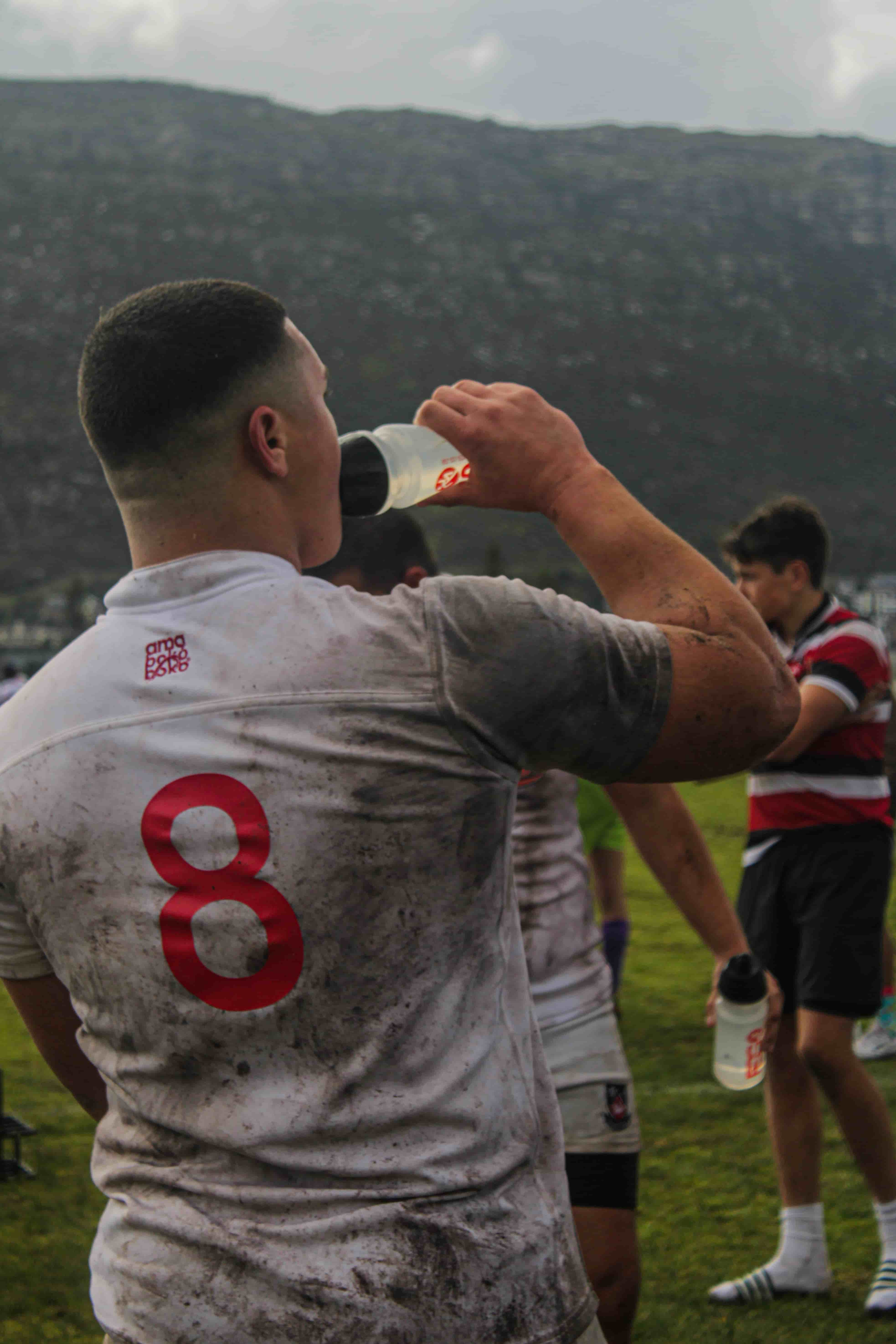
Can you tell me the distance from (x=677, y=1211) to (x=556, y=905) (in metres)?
2.57

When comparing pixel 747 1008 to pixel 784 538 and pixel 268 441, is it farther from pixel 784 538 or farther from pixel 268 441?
pixel 268 441

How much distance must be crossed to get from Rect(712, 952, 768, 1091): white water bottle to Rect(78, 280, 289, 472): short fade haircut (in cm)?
206

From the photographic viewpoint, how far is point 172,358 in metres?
1.38

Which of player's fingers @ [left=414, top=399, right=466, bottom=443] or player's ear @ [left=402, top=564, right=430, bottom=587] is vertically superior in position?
player's fingers @ [left=414, top=399, right=466, bottom=443]

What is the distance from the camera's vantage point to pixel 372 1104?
4.13ft

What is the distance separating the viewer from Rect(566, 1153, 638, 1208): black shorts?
271 cm

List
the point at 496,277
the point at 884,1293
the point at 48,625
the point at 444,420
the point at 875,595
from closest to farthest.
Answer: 1. the point at 444,420
2. the point at 884,1293
3. the point at 48,625
4. the point at 875,595
5. the point at 496,277

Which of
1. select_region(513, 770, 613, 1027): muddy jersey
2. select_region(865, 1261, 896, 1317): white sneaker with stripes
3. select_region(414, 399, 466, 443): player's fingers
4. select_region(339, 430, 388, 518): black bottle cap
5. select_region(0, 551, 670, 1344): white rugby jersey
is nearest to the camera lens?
select_region(0, 551, 670, 1344): white rugby jersey

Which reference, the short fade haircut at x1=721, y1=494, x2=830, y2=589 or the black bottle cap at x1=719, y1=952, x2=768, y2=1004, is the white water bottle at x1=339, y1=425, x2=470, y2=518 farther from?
the short fade haircut at x1=721, y1=494, x2=830, y2=589

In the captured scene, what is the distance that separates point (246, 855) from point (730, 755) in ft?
1.71

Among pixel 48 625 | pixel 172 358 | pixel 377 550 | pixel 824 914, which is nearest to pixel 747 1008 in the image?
pixel 824 914

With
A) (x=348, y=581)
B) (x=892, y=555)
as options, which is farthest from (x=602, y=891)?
(x=892, y=555)

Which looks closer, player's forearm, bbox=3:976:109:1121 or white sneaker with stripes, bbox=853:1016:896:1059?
player's forearm, bbox=3:976:109:1121

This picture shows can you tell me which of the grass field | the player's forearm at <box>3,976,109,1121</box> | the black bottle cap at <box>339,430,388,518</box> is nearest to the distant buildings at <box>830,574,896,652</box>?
the grass field
